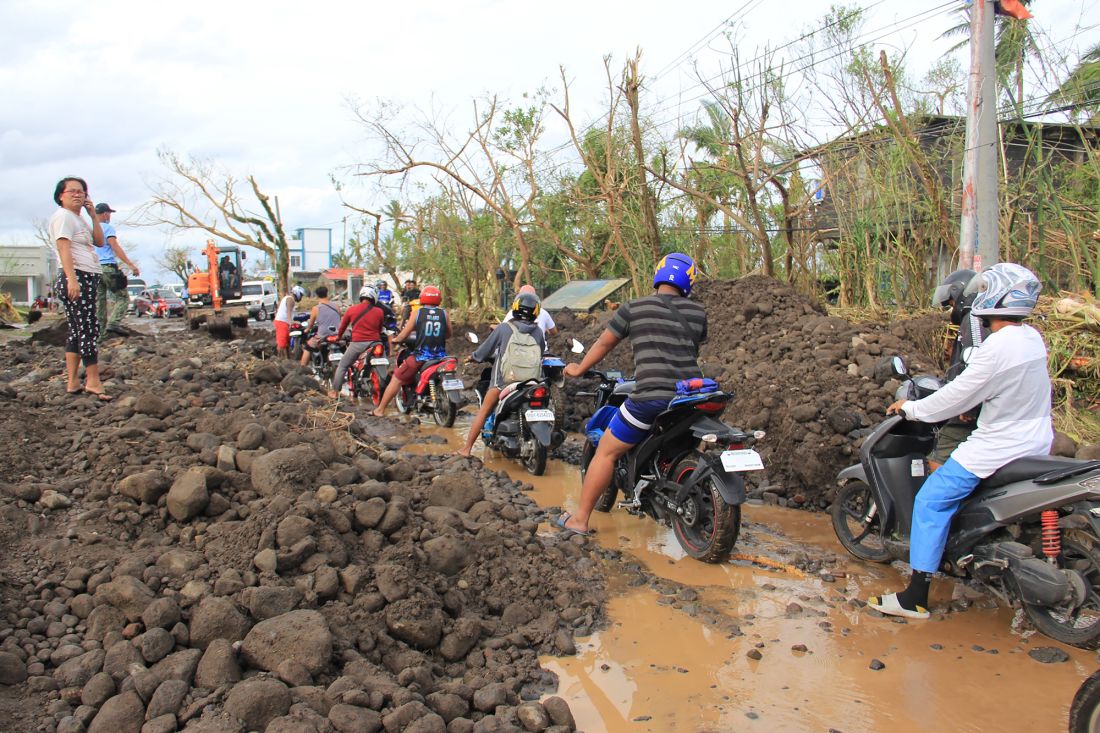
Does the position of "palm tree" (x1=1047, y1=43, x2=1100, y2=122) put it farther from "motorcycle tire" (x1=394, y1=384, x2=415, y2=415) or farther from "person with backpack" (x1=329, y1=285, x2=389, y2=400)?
"person with backpack" (x1=329, y1=285, x2=389, y2=400)

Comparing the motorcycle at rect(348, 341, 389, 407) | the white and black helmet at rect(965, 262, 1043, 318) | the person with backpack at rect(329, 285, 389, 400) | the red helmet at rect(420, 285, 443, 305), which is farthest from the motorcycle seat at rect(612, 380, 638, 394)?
the person with backpack at rect(329, 285, 389, 400)

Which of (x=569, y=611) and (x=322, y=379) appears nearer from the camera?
(x=569, y=611)

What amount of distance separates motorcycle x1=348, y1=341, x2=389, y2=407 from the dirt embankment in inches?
204

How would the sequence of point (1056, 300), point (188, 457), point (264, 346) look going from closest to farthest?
point (188, 457)
point (1056, 300)
point (264, 346)

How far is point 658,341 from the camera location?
5074 mm

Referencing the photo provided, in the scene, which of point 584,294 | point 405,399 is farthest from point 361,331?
point 584,294

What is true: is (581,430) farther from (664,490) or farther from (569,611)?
(569,611)

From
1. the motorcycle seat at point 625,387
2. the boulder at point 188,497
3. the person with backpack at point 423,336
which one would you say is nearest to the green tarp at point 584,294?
the person with backpack at point 423,336

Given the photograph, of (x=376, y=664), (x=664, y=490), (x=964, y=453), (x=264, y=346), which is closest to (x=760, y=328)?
(x=664, y=490)

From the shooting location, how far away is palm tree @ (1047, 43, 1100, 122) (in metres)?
8.38

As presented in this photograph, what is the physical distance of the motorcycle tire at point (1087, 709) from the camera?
8.76 ft

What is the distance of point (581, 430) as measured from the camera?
10.1m

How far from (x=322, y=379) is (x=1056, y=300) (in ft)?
35.2

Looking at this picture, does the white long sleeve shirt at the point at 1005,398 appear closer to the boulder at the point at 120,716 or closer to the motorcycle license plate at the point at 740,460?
the motorcycle license plate at the point at 740,460
